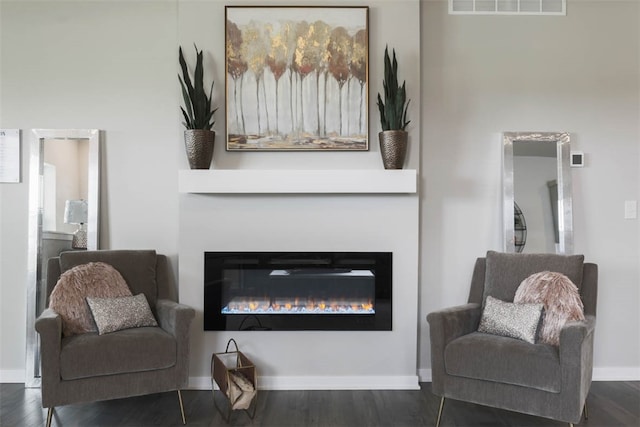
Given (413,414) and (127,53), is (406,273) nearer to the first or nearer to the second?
(413,414)

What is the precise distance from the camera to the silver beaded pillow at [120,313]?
8.54ft

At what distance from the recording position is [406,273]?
3117mm

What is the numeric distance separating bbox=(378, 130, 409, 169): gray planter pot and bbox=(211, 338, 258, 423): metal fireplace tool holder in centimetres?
143

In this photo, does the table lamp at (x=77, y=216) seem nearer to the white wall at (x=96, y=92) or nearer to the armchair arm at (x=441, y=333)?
the white wall at (x=96, y=92)

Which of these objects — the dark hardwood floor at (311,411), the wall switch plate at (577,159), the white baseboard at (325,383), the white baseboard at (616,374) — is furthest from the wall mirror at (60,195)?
the white baseboard at (616,374)

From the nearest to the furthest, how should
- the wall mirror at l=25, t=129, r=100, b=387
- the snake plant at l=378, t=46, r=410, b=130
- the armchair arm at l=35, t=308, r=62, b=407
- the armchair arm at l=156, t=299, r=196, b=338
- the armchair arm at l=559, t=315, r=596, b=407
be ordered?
1. the armchair arm at l=559, t=315, r=596, b=407
2. the armchair arm at l=35, t=308, r=62, b=407
3. the armchair arm at l=156, t=299, r=196, b=338
4. the snake plant at l=378, t=46, r=410, b=130
5. the wall mirror at l=25, t=129, r=100, b=387

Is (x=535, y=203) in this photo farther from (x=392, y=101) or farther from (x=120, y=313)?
(x=120, y=313)

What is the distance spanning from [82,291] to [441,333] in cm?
195

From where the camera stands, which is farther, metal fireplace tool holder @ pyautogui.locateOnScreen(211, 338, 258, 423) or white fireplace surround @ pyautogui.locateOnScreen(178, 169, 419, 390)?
white fireplace surround @ pyautogui.locateOnScreen(178, 169, 419, 390)

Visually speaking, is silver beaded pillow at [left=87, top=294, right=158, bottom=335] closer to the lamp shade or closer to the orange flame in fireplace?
the orange flame in fireplace

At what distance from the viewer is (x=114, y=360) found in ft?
8.00

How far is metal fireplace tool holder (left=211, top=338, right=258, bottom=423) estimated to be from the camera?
2.57 metres

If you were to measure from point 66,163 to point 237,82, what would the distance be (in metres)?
1.27

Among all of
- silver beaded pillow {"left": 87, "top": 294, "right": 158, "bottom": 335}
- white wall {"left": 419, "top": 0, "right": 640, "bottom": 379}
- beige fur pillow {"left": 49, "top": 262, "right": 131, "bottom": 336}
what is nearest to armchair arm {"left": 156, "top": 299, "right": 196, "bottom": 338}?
silver beaded pillow {"left": 87, "top": 294, "right": 158, "bottom": 335}
